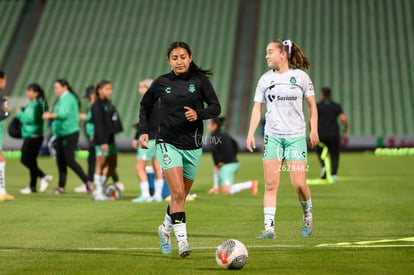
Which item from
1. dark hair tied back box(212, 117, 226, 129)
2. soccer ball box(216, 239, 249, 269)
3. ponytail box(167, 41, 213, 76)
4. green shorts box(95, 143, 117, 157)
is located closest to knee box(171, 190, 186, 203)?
soccer ball box(216, 239, 249, 269)

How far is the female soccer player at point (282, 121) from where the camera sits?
33.9ft

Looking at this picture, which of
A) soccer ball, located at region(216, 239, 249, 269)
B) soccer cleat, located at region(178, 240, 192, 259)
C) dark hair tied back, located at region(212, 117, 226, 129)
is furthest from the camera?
dark hair tied back, located at region(212, 117, 226, 129)

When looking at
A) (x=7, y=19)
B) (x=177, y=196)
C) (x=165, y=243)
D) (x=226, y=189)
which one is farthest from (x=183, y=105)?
(x=7, y=19)

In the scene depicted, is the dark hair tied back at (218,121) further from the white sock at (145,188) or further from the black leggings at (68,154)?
the white sock at (145,188)

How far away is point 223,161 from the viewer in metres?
18.8

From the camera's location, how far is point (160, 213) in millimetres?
13891

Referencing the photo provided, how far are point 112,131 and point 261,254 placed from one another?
26.6 feet

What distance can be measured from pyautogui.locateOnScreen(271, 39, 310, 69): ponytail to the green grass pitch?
2010 millimetres

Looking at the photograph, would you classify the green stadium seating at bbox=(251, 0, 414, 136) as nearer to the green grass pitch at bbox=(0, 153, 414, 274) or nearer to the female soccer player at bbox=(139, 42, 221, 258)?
the green grass pitch at bbox=(0, 153, 414, 274)

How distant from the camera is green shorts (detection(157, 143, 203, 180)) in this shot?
352 inches

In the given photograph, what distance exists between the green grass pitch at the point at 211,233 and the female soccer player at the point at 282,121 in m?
0.67

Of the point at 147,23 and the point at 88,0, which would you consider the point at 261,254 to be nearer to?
the point at 147,23

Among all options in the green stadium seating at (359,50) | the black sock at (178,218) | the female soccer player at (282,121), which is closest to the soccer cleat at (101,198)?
the female soccer player at (282,121)

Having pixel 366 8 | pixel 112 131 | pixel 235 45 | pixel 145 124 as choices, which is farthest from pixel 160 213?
pixel 366 8
